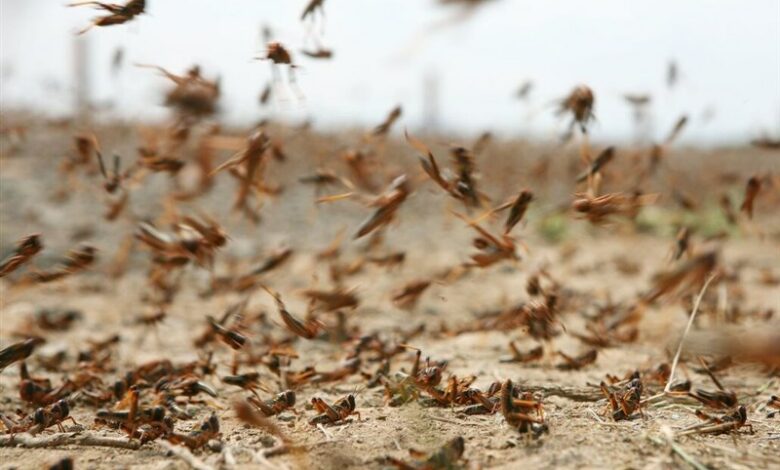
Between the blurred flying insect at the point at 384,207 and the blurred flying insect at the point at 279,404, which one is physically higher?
the blurred flying insect at the point at 384,207

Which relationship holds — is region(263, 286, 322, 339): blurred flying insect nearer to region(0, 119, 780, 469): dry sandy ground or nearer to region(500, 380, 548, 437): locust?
region(0, 119, 780, 469): dry sandy ground

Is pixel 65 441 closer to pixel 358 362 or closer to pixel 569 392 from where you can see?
pixel 358 362

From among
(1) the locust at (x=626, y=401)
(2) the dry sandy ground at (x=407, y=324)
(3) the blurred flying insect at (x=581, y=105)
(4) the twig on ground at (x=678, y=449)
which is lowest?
(2) the dry sandy ground at (x=407, y=324)

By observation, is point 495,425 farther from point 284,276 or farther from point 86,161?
point 284,276

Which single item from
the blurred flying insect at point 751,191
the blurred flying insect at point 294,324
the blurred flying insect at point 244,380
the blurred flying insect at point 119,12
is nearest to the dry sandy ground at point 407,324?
the blurred flying insect at point 244,380

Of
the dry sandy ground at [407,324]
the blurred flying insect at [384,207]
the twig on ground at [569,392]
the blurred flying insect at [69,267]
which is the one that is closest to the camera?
the dry sandy ground at [407,324]

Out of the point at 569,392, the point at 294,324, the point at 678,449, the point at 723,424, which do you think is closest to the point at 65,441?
the point at 294,324

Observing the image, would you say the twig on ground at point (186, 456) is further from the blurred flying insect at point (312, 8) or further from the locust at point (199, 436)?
the blurred flying insect at point (312, 8)
